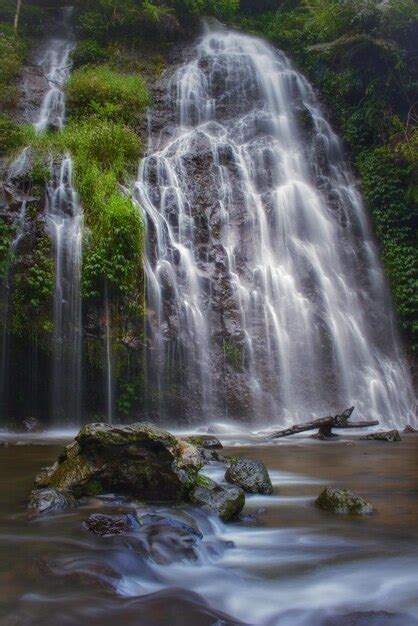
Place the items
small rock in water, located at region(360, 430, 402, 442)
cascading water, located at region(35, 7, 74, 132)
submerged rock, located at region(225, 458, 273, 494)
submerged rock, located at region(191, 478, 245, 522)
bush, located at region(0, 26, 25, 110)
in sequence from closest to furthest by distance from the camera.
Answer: submerged rock, located at region(191, 478, 245, 522) < submerged rock, located at region(225, 458, 273, 494) < small rock in water, located at region(360, 430, 402, 442) < cascading water, located at region(35, 7, 74, 132) < bush, located at region(0, 26, 25, 110)

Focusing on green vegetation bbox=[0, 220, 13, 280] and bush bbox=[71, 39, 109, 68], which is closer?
green vegetation bbox=[0, 220, 13, 280]

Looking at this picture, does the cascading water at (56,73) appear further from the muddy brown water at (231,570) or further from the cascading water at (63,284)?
the muddy brown water at (231,570)

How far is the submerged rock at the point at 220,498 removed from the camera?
3.97 m

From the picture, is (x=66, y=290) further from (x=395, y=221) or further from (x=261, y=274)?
(x=395, y=221)

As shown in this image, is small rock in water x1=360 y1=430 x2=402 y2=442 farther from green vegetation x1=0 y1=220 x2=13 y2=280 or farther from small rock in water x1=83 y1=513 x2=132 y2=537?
green vegetation x1=0 y1=220 x2=13 y2=280

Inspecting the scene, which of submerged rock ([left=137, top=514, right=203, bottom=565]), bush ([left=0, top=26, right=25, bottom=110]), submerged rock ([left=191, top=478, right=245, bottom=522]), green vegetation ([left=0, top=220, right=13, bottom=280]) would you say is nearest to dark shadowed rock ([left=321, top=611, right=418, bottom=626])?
submerged rock ([left=137, top=514, right=203, bottom=565])

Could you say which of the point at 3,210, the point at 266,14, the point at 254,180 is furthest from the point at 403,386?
the point at 266,14

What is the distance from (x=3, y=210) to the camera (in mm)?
11391

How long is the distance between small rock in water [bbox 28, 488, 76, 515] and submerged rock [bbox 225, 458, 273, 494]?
1466 mm

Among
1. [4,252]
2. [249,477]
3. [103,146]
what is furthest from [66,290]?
[249,477]

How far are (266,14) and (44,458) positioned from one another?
75.5 feet

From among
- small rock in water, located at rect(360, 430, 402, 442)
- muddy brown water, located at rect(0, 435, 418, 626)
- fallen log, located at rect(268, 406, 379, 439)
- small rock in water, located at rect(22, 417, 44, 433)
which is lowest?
muddy brown water, located at rect(0, 435, 418, 626)

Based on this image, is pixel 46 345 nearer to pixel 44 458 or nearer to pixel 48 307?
pixel 48 307

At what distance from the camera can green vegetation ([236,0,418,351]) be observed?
47.3 ft
